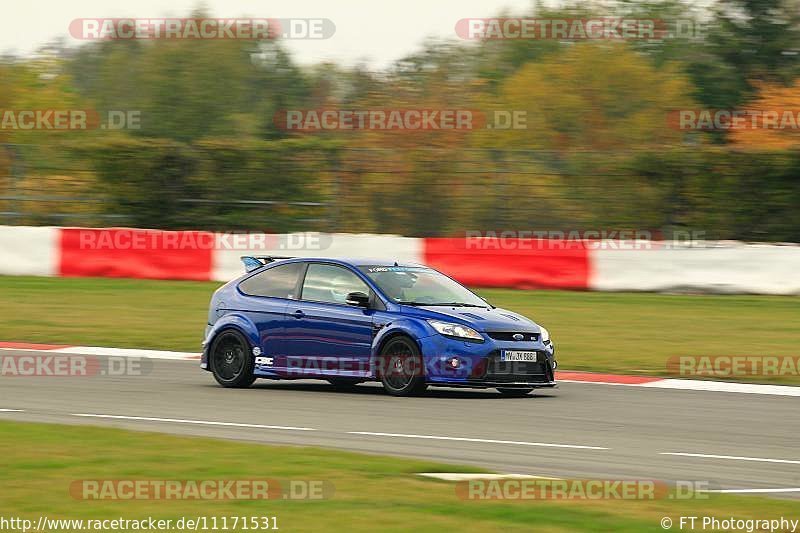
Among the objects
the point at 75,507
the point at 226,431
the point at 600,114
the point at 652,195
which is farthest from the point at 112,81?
the point at 75,507

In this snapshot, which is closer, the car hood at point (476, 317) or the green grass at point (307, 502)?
the green grass at point (307, 502)

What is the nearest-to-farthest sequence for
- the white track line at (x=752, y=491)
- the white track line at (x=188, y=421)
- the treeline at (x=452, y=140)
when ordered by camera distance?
1. the white track line at (x=752, y=491)
2. the white track line at (x=188, y=421)
3. the treeline at (x=452, y=140)

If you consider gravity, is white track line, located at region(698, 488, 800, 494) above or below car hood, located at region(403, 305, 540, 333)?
below

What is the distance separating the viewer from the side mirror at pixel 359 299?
531 inches

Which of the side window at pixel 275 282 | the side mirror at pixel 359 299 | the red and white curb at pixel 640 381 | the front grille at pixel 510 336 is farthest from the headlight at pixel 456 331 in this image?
the red and white curb at pixel 640 381

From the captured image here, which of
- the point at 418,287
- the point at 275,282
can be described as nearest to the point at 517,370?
the point at 418,287

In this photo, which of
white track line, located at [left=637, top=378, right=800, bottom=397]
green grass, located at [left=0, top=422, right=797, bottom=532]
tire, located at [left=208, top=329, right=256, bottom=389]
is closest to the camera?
green grass, located at [left=0, top=422, right=797, bottom=532]

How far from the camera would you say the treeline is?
2609cm

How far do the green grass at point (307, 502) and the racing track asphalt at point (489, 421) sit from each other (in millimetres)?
812

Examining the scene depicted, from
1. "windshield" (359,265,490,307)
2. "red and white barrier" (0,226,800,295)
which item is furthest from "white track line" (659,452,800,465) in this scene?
"red and white barrier" (0,226,800,295)

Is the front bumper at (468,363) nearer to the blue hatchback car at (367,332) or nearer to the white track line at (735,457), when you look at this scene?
the blue hatchback car at (367,332)

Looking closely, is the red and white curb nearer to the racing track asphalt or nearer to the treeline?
the racing track asphalt

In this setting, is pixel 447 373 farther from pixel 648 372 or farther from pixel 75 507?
pixel 75 507

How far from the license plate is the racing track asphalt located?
389mm
